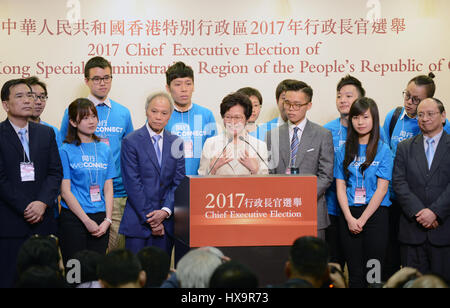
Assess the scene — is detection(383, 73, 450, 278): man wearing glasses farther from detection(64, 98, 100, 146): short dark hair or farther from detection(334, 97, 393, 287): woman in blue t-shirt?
detection(64, 98, 100, 146): short dark hair

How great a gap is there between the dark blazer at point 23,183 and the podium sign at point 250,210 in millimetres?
1364

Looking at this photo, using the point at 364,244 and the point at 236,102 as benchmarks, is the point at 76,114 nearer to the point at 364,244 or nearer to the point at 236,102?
the point at 236,102

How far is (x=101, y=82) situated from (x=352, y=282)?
8.44ft

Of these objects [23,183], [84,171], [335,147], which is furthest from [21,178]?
[335,147]

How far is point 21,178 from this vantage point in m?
3.80

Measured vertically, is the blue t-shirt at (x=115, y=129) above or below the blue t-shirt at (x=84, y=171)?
above

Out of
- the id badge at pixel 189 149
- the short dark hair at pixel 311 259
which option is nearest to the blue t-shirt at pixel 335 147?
the id badge at pixel 189 149

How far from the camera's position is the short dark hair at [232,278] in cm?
212

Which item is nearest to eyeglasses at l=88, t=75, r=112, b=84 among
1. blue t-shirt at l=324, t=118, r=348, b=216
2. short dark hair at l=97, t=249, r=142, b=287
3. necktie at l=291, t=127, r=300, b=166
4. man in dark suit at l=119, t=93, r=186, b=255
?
man in dark suit at l=119, t=93, r=186, b=255

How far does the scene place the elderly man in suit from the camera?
13.1 ft

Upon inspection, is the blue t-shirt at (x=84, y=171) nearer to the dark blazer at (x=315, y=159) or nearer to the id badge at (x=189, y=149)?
the id badge at (x=189, y=149)

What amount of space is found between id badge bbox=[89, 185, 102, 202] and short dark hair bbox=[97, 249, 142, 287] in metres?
1.69

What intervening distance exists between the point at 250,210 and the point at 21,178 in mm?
1727
